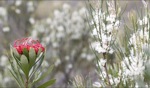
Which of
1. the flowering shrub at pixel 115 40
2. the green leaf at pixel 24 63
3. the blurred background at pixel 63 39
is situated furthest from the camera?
the blurred background at pixel 63 39

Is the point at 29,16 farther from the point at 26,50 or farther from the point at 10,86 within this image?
the point at 26,50

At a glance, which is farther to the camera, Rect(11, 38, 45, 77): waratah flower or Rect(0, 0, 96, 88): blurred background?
Rect(0, 0, 96, 88): blurred background

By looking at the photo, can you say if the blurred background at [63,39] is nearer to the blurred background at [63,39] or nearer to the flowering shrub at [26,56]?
the blurred background at [63,39]

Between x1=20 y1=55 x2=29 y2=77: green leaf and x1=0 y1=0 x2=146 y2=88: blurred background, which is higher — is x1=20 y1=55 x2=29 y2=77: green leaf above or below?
above

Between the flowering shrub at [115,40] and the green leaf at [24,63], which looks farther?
the flowering shrub at [115,40]

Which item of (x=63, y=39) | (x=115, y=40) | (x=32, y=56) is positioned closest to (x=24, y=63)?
(x=32, y=56)

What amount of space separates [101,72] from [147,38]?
344 millimetres

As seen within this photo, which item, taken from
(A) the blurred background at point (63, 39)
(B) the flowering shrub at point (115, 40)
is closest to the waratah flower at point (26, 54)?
(B) the flowering shrub at point (115, 40)

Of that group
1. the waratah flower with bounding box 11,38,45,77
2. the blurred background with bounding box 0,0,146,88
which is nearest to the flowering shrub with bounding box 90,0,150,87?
the waratah flower with bounding box 11,38,45,77

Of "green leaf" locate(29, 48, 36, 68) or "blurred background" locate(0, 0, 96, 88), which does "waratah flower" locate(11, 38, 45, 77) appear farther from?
"blurred background" locate(0, 0, 96, 88)

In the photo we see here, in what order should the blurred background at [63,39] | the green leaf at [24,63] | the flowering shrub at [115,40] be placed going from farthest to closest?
the blurred background at [63,39] → the flowering shrub at [115,40] → the green leaf at [24,63]

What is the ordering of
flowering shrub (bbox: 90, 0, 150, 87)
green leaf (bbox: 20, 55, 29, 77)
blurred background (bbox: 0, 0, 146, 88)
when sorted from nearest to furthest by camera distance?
green leaf (bbox: 20, 55, 29, 77) → flowering shrub (bbox: 90, 0, 150, 87) → blurred background (bbox: 0, 0, 146, 88)

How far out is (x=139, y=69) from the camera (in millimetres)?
1812

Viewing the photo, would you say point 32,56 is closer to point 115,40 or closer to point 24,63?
point 24,63
